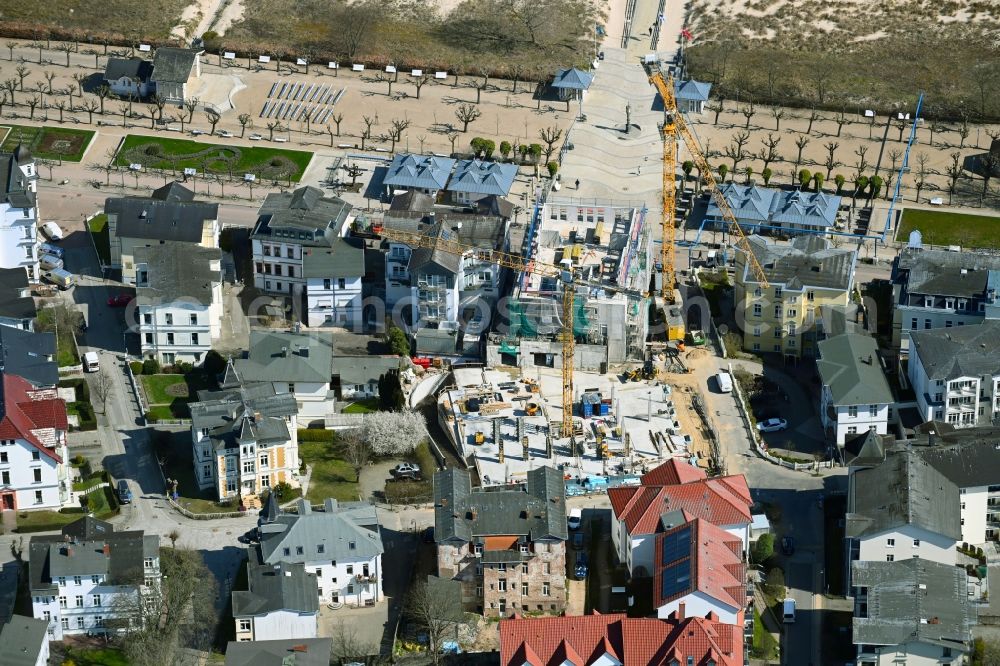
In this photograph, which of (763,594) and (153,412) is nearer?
(763,594)

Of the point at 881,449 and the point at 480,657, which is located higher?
the point at 881,449

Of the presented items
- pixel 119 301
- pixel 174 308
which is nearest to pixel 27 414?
pixel 174 308

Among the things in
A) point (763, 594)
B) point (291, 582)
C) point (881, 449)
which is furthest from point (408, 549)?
point (881, 449)

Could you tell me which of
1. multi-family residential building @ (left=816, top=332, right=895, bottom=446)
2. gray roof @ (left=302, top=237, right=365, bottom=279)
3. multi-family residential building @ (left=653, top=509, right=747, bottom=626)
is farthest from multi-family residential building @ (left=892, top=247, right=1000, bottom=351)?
gray roof @ (left=302, top=237, right=365, bottom=279)

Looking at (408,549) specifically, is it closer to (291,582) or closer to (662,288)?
(291,582)

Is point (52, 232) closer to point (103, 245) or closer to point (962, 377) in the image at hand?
point (103, 245)

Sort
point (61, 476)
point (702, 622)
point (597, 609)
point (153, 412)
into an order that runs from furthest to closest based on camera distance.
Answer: point (153, 412), point (61, 476), point (597, 609), point (702, 622)

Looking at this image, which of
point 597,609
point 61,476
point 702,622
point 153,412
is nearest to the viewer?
point 702,622

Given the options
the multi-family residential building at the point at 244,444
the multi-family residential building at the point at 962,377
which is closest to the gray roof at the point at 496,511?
the multi-family residential building at the point at 244,444
